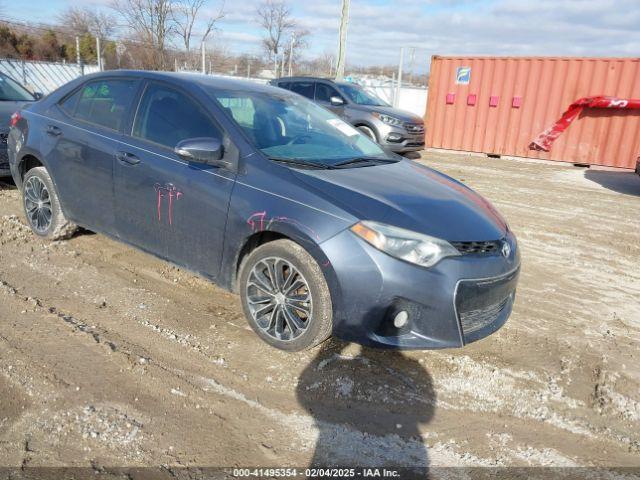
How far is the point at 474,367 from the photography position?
3.30m

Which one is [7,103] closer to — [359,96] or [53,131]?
[53,131]

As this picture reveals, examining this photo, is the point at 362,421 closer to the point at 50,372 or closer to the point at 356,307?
the point at 356,307

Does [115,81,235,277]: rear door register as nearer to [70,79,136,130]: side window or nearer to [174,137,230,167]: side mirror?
[174,137,230,167]: side mirror

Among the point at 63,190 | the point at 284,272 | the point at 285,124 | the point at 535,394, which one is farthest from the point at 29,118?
the point at 535,394

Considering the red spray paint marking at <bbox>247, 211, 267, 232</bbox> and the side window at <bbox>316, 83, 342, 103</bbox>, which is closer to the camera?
the red spray paint marking at <bbox>247, 211, 267, 232</bbox>

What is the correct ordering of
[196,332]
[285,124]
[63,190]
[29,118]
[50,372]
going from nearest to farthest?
[50,372] < [196,332] < [285,124] < [63,190] < [29,118]

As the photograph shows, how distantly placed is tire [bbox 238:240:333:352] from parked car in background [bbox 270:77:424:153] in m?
7.98

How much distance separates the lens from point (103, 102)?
4285mm

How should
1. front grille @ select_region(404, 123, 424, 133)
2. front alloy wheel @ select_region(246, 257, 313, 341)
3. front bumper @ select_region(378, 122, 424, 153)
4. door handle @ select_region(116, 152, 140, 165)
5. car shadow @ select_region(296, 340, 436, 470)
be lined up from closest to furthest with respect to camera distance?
1. car shadow @ select_region(296, 340, 436, 470)
2. front alloy wheel @ select_region(246, 257, 313, 341)
3. door handle @ select_region(116, 152, 140, 165)
4. front bumper @ select_region(378, 122, 424, 153)
5. front grille @ select_region(404, 123, 424, 133)

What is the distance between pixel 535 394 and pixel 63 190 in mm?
4033

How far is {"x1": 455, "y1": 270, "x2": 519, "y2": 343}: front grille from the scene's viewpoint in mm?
2883

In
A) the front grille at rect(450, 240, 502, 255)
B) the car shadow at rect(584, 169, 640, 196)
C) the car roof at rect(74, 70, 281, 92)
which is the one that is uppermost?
the car roof at rect(74, 70, 281, 92)

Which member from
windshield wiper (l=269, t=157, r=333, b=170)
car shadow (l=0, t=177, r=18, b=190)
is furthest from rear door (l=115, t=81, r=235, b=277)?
car shadow (l=0, t=177, r=18, b=190)

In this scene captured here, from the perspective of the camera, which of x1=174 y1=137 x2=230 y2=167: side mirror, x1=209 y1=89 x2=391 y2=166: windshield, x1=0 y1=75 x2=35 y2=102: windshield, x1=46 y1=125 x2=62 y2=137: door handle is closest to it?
x1=174 y1=137 x2=230 y2=167: side mirror
